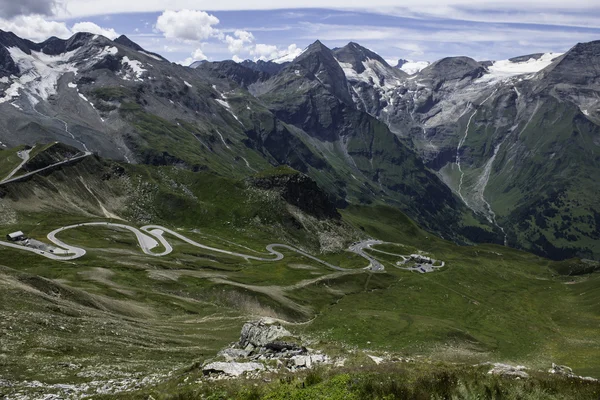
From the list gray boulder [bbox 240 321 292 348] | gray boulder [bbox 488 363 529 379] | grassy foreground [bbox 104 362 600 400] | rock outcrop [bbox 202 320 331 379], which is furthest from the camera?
gray boulder [bbox 240 321 292 348]

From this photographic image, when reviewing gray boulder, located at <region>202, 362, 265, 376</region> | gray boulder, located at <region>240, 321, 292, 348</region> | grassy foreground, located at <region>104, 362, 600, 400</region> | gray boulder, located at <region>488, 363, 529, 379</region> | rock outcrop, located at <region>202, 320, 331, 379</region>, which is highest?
grassy foreground, located at <region>104, 362, 600, 400</region>

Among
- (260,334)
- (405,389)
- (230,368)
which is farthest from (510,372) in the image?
(260,334)

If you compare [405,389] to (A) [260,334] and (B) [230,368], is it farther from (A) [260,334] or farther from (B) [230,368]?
(A) [260,334]

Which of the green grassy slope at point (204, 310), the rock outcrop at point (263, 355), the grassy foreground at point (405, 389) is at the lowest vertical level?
the green grassy slope at point (204, 310)

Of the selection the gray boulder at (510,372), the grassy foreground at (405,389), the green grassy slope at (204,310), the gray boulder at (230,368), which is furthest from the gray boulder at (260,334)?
the grassy foreground at (405,389)

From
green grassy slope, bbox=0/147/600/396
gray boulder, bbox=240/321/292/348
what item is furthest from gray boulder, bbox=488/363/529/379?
gray boulder, bbox=240/321/292/348

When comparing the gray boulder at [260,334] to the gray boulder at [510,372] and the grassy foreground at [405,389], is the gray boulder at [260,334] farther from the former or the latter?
the grassy foreground at [405,389]

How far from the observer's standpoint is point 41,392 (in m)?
31.7

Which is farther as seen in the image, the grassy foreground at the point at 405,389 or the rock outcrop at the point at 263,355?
the rock outcrop at the point at 263,355

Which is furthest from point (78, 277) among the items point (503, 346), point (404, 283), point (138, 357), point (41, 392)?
point (404, 283)

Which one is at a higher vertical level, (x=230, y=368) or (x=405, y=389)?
(x=405, y=389)

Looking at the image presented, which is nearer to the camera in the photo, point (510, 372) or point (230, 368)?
point (510, 372)

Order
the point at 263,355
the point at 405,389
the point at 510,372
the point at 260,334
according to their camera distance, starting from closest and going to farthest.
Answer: the point at 405,389 → the point at 510,372 → the point at 263,355 → the point at 260,334

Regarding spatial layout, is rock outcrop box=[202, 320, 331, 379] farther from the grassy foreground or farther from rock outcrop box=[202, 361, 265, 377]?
the grassy foreground
